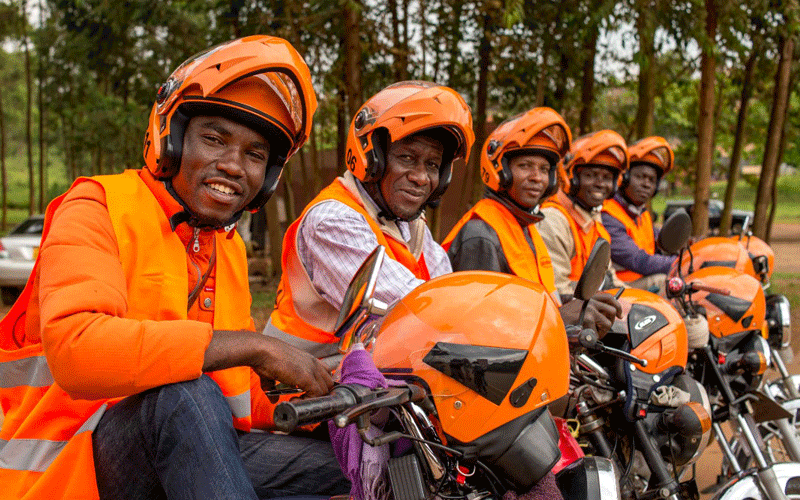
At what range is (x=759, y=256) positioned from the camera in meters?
5.01

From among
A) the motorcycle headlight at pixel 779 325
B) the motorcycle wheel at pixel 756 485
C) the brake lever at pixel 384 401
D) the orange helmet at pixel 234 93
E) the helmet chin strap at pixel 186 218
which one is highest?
the orange helmet at pixel 234 93

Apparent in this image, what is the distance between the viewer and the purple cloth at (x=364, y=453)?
5.48ft

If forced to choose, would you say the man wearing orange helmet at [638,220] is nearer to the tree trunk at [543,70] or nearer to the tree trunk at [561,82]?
the tree trunk at [543,70]

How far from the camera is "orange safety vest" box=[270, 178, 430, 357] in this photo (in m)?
2.79

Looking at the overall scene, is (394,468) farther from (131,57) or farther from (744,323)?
(131,57)

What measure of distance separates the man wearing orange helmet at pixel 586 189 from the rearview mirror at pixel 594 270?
2.80 meters

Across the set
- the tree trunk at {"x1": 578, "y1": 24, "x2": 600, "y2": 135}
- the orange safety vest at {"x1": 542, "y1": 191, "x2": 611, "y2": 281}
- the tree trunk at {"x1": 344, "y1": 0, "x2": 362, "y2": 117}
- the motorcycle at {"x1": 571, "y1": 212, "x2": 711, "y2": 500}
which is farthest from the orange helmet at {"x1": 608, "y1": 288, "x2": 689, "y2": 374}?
the tree trunk at {"x1": 578, "y1": 24, "x2": 600, "y2": 135}

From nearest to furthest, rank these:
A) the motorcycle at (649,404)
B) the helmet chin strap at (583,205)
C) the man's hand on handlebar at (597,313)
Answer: the man's hand on handlebar at (597,313) → the motorcycle at (649,404) → the helmet chin strap at (583,205)

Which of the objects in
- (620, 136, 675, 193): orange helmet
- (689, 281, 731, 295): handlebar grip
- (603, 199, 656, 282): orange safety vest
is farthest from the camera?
(620, 136, 675, 193): orange helmet

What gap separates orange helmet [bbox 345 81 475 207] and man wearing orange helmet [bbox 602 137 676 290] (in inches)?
105

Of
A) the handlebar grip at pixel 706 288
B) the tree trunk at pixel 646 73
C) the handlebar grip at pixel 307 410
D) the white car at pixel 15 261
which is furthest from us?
the white car at pixel 15 261

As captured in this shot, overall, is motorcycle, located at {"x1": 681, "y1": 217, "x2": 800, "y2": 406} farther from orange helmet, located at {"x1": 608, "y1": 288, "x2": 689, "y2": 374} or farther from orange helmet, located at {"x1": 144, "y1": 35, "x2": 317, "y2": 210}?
orange helmet, located at {"x1": 144, "y1": 35, "x2": 317, "y2": 210}

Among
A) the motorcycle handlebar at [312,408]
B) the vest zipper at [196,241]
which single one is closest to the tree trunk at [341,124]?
the vest zipper at [196,241]

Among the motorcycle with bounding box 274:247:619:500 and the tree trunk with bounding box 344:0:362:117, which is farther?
the tree trunk with bounding box 344:0:362:117
